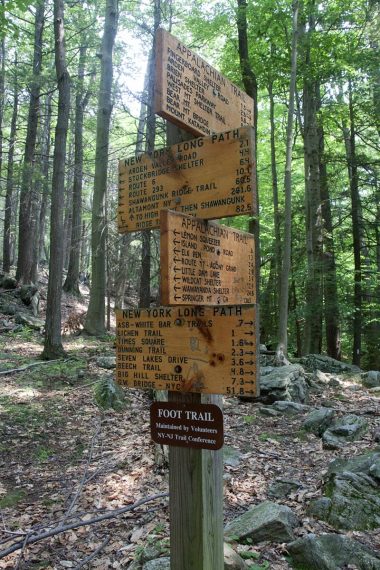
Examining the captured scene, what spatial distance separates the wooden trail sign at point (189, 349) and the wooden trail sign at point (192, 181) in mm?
502

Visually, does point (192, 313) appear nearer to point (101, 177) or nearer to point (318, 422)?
point (318, 422)

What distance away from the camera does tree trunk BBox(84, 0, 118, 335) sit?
1334 centimetres

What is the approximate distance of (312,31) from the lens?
1334cm

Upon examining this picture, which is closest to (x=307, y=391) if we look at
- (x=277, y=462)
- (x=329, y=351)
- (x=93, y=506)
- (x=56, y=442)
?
(x=277, y=462)

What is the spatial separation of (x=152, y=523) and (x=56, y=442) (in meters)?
2.62

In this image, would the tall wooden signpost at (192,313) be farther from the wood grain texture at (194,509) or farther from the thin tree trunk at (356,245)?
the thin tree trunk at (356,245)

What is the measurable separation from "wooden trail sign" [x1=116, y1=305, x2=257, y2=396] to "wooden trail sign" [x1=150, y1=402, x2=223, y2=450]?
13 cm

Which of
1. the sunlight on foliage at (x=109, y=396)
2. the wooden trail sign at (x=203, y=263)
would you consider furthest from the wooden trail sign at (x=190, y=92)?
the sunlight on foliage at (x=109, y=396)

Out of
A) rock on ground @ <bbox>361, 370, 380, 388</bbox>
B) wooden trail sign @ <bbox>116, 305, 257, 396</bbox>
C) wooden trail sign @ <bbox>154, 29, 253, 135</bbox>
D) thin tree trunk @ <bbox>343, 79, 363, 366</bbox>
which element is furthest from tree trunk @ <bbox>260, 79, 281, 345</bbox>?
wooden trail sign @ <bbox>116, 305, 257, 396</bbox>

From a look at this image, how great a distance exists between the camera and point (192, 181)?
2223 mm

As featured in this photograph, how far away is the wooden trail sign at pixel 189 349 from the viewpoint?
1887mm

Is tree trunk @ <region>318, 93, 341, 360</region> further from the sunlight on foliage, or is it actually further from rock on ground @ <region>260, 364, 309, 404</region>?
the sunlight on foliage

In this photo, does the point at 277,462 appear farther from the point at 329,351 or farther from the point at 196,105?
Answer: the point at 329,351

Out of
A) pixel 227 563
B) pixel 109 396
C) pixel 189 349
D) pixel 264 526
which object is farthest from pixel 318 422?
pixel 189 349
